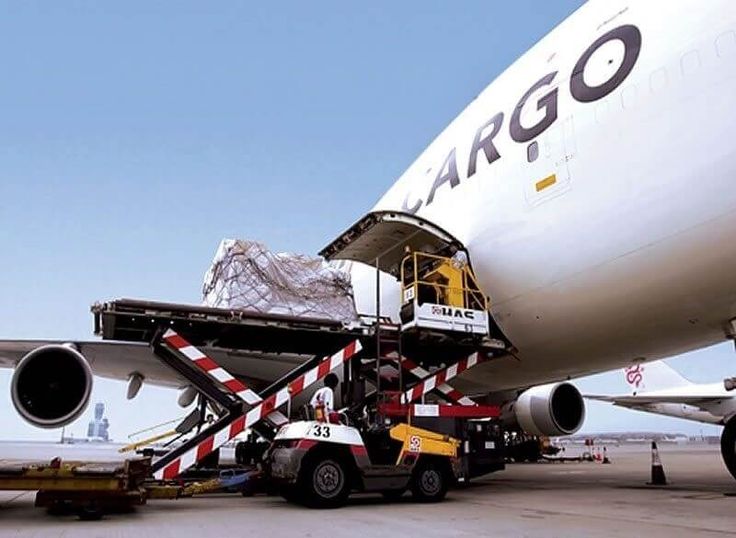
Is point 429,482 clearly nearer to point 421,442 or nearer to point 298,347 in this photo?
point 421,442

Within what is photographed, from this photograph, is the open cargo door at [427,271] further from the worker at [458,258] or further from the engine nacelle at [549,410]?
the engine nacelle at [549,410]

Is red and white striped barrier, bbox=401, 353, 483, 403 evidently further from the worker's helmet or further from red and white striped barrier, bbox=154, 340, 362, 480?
the worker's helmet

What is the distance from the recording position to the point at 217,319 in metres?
7.46

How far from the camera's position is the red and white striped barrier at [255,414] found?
7.07m

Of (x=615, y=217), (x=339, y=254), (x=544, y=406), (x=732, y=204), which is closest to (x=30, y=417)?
(x=339, y=254)

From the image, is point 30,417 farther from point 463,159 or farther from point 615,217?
point 615,217

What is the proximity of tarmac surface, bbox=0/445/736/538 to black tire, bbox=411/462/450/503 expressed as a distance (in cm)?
14

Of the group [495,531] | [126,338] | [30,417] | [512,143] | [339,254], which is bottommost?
[495,531]

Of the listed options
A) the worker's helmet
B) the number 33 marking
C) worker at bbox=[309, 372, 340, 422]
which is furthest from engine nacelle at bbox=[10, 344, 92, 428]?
the worker's helmet

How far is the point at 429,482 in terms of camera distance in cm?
724

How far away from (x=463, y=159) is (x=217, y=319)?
3.55 meters

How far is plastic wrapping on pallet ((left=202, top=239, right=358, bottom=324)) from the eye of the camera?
9.47 m

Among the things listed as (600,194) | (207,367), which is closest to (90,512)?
(207,367)

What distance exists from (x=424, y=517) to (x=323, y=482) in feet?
3.98
